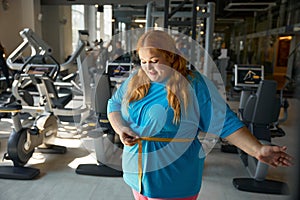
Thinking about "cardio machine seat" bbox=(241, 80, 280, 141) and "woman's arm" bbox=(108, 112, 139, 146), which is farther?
"cardio machine seat" bbox=(241, 80, 280, 141)

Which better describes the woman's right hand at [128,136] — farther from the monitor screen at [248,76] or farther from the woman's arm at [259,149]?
the monitor screen at [248,76]

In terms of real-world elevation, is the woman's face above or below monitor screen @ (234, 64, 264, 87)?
above

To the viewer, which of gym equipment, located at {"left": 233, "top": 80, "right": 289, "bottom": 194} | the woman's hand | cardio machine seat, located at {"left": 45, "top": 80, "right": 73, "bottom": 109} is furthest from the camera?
cardio machine seat, located at {"left": 45, "top": 80, "right": 73, "bottom": 109}

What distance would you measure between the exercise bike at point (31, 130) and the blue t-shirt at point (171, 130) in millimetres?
2031

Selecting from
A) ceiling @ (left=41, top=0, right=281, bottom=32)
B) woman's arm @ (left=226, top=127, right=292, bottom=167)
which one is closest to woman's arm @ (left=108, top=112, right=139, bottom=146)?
woman's arm @ (left=226, top=127, right=292, bottom=167)

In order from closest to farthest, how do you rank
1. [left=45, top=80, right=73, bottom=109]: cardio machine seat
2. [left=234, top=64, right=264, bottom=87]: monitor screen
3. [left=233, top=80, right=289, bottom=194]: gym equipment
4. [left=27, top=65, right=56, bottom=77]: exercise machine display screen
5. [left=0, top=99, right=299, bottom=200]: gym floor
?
[left=0, top=99, right=299, bottom=200]: gym floor, [left=233, top=80, right=289, bottom=194]: gym equipment, [left=27, top=65, right=56, bottom=77]: exercise machine display screen, [left=45, top=80, right=73, bottom=109]: cardio machine seat, [left=234, top=64, right=264, bottom=87]: monitor screen

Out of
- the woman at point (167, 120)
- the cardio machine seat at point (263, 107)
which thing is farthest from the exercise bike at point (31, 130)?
the cardio machine seat at point (263, 107)

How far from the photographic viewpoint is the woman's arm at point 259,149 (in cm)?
96

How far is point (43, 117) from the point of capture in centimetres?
347

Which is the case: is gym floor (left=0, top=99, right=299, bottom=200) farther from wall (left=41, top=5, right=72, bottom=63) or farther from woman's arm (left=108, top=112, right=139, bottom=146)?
wall (left=41, top=5, right=72, bottom=63)

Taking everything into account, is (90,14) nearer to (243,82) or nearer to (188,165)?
(243,82)

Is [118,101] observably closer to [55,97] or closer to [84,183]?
[84,183]

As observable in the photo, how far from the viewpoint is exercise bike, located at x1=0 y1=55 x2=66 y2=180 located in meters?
2.87

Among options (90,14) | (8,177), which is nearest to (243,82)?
(8,177)
